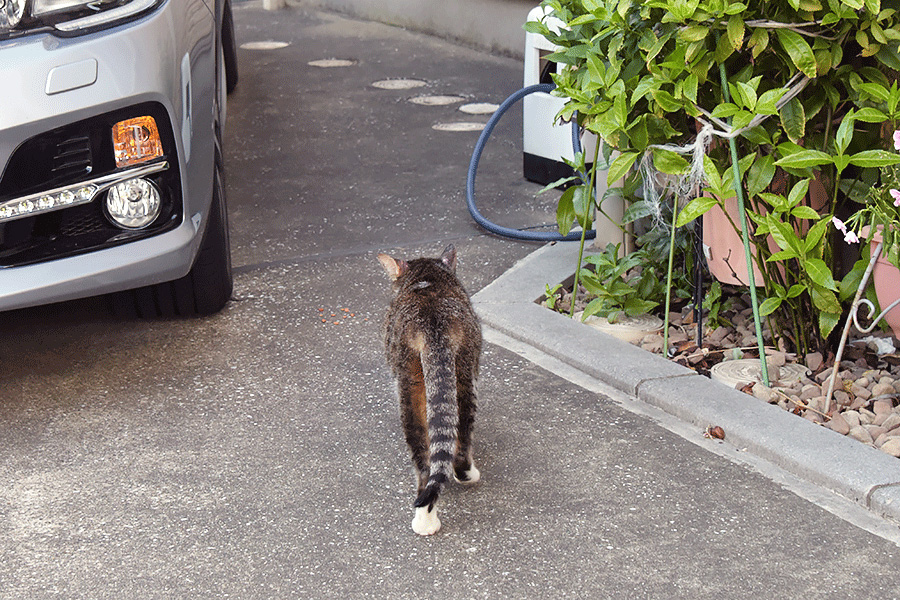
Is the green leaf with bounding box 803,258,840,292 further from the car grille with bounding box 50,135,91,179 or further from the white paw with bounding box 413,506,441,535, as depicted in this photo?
the car grille with bounding box 50,135,91,179

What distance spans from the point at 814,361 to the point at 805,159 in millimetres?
905

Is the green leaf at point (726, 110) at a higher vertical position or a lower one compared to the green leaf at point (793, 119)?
higher

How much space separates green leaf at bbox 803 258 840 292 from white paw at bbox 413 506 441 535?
61.2 inches

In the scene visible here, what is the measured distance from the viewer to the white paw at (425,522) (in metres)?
3.07

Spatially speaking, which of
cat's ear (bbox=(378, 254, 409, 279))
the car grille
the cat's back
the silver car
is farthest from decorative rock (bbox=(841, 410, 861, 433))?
the car grille

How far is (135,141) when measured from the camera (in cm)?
378

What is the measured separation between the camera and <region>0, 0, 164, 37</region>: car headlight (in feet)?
12.0

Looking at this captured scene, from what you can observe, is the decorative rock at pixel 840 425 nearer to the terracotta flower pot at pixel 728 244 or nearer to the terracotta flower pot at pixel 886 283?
the terracotta flower pot at pixel 886 283

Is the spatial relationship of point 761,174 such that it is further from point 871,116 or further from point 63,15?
point 63,15

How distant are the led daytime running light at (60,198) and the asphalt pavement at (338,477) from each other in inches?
30.9

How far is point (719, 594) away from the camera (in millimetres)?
2781

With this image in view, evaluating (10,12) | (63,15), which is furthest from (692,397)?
(10,12)

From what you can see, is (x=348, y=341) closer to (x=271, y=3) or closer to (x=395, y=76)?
(x=395, y=76)

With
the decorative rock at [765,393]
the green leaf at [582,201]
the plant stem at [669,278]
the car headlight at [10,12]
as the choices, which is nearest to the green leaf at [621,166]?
the plant stem at [669,278]
